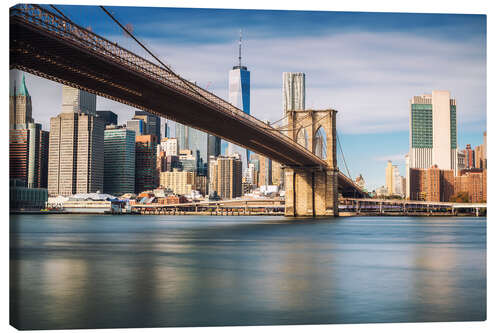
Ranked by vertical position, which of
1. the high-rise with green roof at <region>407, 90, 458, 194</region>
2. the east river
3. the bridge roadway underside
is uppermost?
the bridge roadway underside

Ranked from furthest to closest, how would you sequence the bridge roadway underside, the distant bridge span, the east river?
the bridge roadway underside < the distant bridge span < the east river

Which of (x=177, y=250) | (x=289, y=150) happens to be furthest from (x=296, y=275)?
(x=289, y=150)

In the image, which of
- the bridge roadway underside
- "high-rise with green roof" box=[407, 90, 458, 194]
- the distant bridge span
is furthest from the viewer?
"high-rise with green roof" box=[407, 90, 458, 194]

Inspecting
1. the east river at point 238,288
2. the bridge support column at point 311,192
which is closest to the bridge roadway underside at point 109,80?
the east river at point 238,288

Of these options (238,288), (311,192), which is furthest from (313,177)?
(238,288)

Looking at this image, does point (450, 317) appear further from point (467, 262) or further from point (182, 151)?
point (182, 151)

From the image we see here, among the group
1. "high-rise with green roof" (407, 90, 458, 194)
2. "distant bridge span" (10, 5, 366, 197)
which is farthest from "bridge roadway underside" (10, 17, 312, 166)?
"high-rise with green roof" (407, 90, 458, 194)

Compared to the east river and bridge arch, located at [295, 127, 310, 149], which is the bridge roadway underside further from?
bridge arch, located at [295, 127, 310, 149]

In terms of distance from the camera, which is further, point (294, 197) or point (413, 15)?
point (294, 197)
